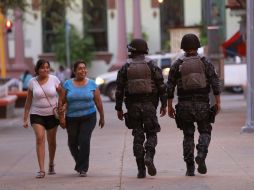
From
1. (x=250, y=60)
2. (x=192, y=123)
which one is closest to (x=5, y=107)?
(x=250, y=60)

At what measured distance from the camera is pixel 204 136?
413 inches

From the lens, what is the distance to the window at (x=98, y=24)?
5116 centimetres

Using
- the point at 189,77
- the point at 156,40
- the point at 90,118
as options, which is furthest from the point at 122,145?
the point at 156,40

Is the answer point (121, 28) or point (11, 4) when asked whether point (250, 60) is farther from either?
point (121, 28)

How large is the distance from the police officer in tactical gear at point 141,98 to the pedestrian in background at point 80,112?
0.73 metres

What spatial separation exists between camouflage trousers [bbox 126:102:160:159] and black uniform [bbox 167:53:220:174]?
32 centimetres

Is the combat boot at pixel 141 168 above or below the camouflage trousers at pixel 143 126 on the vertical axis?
below

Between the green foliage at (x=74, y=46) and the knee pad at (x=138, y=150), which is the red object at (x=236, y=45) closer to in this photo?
the green foliage at (x=74, y=46)

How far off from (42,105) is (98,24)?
40394 millimetres

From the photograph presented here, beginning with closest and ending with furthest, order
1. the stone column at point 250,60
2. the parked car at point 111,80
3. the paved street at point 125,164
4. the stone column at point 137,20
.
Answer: the paved street at point 125,164, the stone column at point 250,60, the parked car at point 111,80, the stone column at point 137,20

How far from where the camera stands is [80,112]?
11148mm

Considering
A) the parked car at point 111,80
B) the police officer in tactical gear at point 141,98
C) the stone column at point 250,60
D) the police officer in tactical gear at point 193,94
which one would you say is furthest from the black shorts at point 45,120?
the parked car at point 111,80

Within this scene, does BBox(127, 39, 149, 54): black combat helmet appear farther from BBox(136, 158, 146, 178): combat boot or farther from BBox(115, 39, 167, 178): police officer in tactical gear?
BBox(136, 158, 146, 178): combat boot

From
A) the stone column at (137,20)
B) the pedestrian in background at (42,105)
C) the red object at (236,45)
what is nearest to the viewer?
the pedestrian in background at (42,105)
